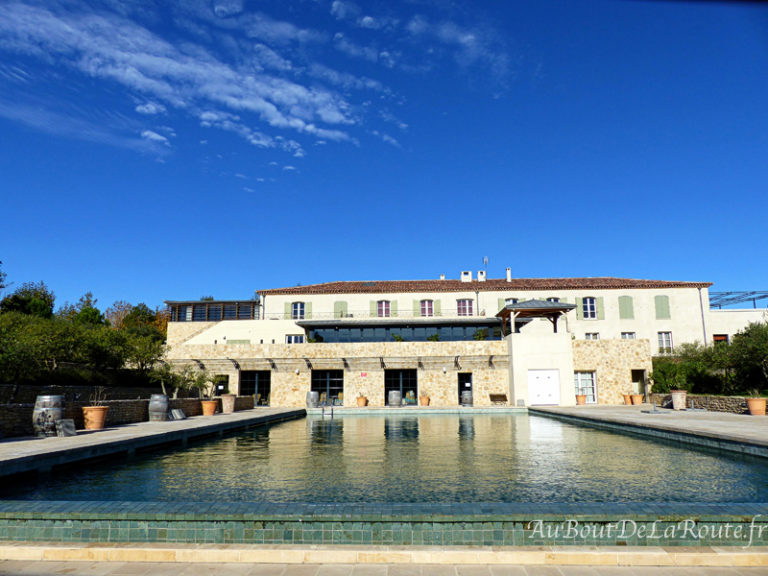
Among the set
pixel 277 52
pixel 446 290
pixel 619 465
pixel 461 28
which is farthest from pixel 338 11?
pixel 446 290

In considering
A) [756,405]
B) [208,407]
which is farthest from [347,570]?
[756,405]

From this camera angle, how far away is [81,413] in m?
11.9

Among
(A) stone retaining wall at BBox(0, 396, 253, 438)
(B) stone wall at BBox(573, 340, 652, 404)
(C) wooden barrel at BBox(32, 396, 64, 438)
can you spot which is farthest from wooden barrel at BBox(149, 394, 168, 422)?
(B) stone wall at BBox(573, 340, 652, 404)

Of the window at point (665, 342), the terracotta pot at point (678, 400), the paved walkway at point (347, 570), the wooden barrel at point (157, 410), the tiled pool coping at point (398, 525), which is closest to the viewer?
the paved walkway at point (347, 570)

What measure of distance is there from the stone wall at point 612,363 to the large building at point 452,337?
5cm

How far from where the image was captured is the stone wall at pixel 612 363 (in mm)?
24062

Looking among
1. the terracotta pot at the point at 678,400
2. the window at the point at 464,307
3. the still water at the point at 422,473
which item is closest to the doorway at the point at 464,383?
the window at the point at 464,307

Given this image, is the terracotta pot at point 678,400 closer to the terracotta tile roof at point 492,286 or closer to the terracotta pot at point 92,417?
the terracotta tile roof at point 492,286

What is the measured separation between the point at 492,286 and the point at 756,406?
19741 millimetres

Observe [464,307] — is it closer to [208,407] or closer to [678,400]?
[678,400]

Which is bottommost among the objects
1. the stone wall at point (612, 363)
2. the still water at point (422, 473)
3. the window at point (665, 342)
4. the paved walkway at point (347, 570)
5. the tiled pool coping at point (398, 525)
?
the still water at point (422, 473)

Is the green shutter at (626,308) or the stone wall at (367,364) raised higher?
the green shutter at (626,308)

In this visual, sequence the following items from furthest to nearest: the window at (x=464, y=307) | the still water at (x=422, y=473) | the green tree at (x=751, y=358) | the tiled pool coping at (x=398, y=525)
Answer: the window at (x=464, y=307) < the green tree at (x=751, y=358) < the still water at (x=422, y=473) < the tiled pool coping at (x=398, y=525)

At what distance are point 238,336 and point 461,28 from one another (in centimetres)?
2713
